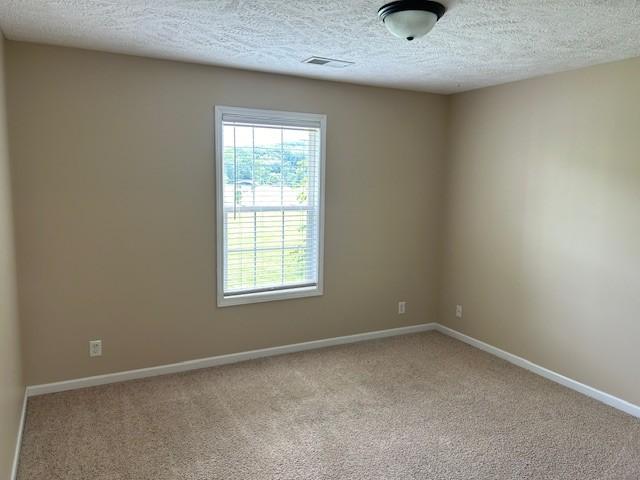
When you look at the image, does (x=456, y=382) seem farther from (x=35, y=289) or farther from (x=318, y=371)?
(x=35, y=289)

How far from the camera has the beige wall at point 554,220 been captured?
10.6ft

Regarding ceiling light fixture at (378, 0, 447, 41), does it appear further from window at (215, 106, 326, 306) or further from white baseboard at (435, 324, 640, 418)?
white baseboard at (435, 324, 640, 418)

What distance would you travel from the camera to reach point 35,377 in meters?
3.26

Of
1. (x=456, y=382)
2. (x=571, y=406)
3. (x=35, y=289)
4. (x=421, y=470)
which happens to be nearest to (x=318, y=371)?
(x=456, y=382)

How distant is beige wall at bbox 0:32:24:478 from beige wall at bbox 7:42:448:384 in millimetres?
250

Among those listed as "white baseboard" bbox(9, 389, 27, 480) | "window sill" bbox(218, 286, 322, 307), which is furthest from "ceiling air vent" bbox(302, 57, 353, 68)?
"white baseboard" bbox(9, 389, 27, 480)

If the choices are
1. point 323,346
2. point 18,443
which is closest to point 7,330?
point 18,443

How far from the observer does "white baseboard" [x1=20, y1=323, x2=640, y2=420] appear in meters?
3.31

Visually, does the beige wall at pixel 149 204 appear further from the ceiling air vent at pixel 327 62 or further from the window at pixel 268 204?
the ceiling air vent at pixel 327 62

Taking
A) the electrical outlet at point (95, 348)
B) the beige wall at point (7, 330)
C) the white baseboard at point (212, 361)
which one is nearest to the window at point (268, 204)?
the white baseboard at point (212, 361)

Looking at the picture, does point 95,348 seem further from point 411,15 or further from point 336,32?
point 411,15

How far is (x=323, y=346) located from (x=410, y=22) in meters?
2.86

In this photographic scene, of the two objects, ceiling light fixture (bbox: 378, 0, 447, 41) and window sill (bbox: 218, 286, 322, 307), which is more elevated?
ceiling light fixture (bbox: 378, 0, 447, 41)

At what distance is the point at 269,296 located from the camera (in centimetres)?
401
